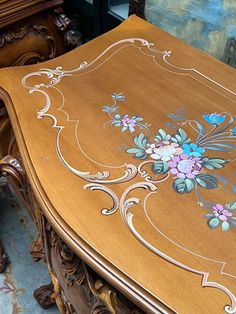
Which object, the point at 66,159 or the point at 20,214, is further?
the point at 20,214

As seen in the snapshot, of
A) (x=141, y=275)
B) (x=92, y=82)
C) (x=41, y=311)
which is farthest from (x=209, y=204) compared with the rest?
(x=41, y=311)

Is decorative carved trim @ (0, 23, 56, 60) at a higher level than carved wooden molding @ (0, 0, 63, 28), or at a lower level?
lower

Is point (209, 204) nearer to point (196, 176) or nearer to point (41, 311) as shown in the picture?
point (196, 176)

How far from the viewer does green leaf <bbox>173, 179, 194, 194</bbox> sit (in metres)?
0.67

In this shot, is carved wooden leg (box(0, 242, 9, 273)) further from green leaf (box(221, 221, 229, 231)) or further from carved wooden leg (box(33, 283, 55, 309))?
green leaf (box(221, 221, 229, 231))

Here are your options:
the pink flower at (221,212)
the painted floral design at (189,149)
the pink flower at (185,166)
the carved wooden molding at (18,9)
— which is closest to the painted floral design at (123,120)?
the painted floral design at (189,149)

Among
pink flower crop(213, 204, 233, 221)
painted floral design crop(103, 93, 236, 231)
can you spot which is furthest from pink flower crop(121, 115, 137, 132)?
pink flower crop(213, 204, 233, 221)

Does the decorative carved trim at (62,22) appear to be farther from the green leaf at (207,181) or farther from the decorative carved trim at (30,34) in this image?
the green leaf at (207,181)

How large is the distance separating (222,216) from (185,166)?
12 cm

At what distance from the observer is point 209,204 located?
25.3 inches

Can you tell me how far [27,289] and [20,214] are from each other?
27cm

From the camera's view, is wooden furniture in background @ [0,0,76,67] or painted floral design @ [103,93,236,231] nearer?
painted floral design @ [103,93,236,231]

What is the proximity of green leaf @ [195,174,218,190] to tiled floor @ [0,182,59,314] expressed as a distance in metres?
0.66

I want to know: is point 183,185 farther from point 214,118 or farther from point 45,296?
Answer: point 45,296
